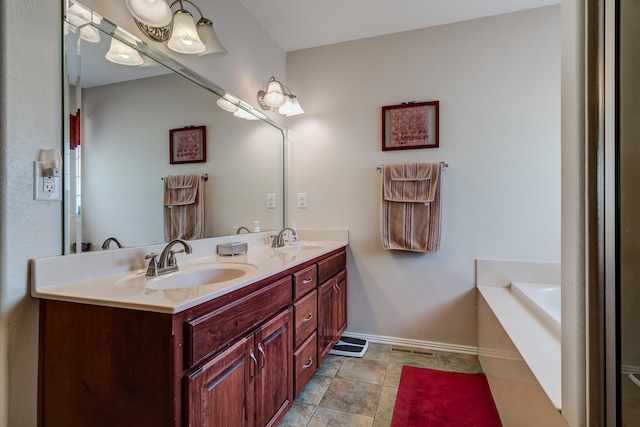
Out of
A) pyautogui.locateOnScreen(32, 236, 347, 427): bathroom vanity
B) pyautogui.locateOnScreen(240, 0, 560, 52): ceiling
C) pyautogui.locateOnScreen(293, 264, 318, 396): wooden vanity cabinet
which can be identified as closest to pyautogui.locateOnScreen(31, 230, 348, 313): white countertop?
pyautogui.locateOnScreen(32, 236, 347, 427): bathroom vanity

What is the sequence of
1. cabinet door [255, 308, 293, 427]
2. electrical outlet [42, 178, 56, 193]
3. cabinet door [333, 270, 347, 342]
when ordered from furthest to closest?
cabinet door [333, 270, 347, 342] → cabinet door [255, 308, 293, 427] → electrical outlet [42, 178, 56, 193]

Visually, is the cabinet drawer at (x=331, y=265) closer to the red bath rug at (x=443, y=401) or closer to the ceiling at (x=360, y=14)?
the red bath rug at (x=443, y=401)

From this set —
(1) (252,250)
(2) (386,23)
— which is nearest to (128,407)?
(1) (252,250)

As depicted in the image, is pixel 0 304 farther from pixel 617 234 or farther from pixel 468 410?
pixel 468 410

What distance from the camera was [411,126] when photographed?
224cm

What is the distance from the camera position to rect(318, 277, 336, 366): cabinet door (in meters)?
1.81

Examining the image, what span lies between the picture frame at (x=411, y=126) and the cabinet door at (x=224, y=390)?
1776 mm

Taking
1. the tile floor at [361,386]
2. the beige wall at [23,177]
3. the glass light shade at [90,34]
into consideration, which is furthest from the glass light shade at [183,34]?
the tile floor at [361,386]

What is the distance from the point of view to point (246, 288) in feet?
3.56

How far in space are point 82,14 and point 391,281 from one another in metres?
2.25

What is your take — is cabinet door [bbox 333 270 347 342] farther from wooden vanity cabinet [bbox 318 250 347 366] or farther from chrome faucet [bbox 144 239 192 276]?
chrome faucet [bbox 144 239 192 276]

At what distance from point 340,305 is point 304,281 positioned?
732 millimetres

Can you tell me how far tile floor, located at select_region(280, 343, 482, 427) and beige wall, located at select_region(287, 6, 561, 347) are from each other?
19cm

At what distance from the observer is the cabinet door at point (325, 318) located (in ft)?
5.92
